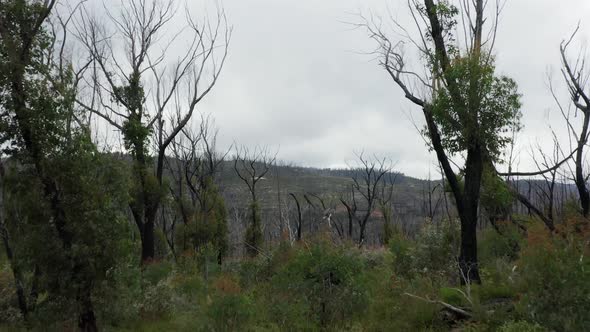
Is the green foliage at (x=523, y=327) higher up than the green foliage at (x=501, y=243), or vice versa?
the green foliage at (x=501, y=243)

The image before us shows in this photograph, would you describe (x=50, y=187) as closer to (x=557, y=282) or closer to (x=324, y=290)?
(x=324, y=290)

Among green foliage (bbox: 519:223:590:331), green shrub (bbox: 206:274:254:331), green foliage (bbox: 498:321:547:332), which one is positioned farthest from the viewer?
green shrub (bbox: 206:274:254:331)

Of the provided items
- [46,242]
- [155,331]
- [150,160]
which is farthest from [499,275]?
[150,160]

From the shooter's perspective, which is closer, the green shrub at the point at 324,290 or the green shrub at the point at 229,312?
the green shrub at the point at 229,312

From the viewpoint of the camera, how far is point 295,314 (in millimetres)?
10016

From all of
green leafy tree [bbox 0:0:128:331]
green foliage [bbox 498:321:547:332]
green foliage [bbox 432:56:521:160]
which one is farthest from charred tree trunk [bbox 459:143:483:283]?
green leafy tree [bbox 0:0:128:331]

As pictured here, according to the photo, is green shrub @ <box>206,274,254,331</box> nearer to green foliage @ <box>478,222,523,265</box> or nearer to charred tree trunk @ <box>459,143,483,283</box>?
charred tree trunk @ <box>459,143,483,283</box>

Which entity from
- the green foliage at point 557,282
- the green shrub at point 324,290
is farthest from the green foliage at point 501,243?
the green foliage at point 557,282

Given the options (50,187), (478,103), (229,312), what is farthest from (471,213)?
(50,187)

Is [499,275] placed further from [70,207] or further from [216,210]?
[216,210]

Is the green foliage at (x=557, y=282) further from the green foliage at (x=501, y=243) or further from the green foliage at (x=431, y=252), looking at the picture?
the green foliage at (x=501, y=243)

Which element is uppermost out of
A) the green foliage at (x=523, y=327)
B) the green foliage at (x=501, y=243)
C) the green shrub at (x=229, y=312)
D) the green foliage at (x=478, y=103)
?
the green foliage at (x=478, y=103)

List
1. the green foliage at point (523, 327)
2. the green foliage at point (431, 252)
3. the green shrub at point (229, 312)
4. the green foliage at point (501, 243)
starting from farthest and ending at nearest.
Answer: the green foliage at point (501, 243) < the green foliage at point (431, 252) < the green shrub at point (229, 312) < the green foliage at point (523, 327)

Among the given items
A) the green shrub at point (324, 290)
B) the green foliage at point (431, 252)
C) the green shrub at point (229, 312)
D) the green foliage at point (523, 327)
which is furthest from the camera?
the green foliage at point (431, 252)
